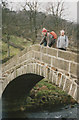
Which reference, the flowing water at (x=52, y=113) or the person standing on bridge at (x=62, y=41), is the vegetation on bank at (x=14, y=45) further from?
the person standing on bridge at (x=62, y=41)

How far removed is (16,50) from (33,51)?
665 inches

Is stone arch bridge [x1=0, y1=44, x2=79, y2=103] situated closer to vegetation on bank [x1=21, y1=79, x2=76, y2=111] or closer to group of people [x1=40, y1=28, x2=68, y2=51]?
group of people [x1=40, y1=28, x2=68, y2=51]

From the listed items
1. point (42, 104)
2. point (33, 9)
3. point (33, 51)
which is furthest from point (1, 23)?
point (33, 51)

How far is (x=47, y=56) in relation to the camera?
954 centimetres

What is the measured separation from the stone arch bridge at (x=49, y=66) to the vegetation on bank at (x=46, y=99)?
4.22 metres

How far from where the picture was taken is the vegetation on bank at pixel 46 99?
17.7 meters

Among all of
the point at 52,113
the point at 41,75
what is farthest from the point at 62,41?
the point at 52,113

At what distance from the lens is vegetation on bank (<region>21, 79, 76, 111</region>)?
17681mm

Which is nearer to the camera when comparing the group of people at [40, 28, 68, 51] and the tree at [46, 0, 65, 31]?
the group of people at [40, 28, 68, 51]

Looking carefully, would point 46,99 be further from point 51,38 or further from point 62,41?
point 62,41

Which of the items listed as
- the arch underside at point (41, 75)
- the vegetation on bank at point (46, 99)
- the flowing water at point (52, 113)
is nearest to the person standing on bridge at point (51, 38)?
the arch underside at point (41, 75)

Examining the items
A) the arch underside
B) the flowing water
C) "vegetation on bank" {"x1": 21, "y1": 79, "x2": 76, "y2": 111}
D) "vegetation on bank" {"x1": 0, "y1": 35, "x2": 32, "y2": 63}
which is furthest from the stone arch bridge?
"vegetation on bank" {"x1": 0, "y1": 35, "x2": 32, "y2": 63}

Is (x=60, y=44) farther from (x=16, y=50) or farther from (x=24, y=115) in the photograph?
(x=16, y=50)

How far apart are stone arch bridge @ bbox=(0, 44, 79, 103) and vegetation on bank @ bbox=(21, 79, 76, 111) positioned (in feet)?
13.8
